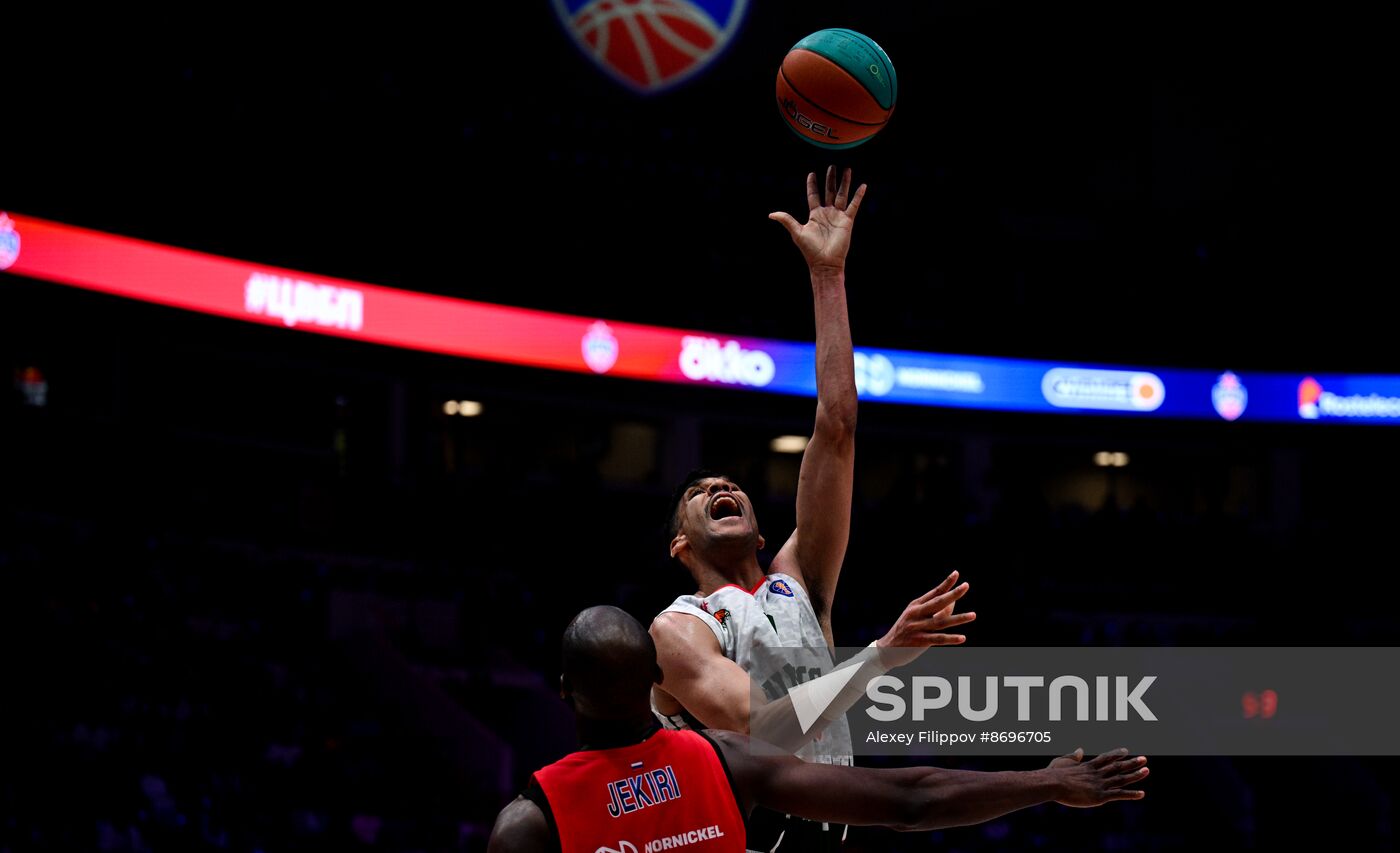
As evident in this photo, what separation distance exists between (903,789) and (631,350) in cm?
1297

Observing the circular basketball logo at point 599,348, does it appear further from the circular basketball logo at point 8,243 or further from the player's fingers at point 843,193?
the player's fingers at point 843,193

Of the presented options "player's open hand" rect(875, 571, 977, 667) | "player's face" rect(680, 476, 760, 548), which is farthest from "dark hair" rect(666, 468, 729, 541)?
"player's open hand" rect(875, 571, 977, 667)

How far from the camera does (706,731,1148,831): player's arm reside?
2629mm

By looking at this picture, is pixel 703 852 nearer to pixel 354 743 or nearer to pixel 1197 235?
pixel 354 743

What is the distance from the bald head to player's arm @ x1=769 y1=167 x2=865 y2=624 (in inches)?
54.9

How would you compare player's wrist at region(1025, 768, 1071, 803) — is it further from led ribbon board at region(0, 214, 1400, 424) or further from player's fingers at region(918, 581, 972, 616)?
led ribbon board at region(0, 214, 1400, 424)

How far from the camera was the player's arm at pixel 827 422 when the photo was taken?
3.96 metres

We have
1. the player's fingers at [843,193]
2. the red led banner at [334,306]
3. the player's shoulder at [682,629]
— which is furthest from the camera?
the red led banner at [334,306]

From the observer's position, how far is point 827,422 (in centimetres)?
397

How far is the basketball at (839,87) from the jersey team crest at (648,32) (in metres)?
8.38

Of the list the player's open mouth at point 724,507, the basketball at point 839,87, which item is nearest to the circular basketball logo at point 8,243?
the basketball at point 839,87

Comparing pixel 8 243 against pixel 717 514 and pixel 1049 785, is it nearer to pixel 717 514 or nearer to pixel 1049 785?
pixel 717 514

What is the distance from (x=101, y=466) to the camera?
14.6m

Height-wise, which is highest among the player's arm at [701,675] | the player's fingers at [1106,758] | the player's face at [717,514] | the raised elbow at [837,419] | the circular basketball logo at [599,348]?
the circular basketball logo at [599,348]
